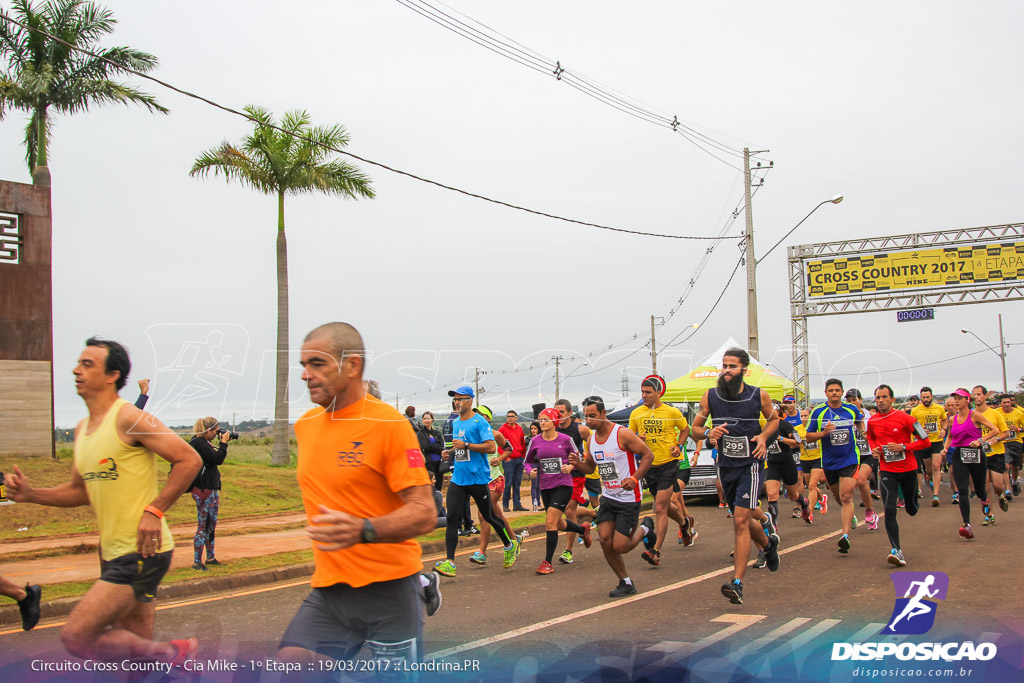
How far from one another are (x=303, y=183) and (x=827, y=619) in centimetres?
1998

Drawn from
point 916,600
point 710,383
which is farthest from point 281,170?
point 916,600

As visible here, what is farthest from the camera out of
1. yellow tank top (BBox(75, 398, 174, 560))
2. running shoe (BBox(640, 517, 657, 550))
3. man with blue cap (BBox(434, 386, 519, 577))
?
man with blue cap (BBox(434, 386, 519, 577))

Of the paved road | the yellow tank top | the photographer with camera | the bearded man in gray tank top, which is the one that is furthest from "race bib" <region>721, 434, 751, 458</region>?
the photographer with camera

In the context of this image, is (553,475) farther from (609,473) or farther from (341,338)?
(341,338)

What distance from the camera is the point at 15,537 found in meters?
13.6

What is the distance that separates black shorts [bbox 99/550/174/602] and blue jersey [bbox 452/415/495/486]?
5975 millimetres

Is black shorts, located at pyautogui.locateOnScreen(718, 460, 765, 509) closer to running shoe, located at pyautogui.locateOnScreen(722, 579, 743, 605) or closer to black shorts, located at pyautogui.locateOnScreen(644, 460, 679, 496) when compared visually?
running shoe, located at pyautogui.locateOnScreen(722, 579, 743, 605)

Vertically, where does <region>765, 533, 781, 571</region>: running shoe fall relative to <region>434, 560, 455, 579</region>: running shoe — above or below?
above

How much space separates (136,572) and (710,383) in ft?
65.3

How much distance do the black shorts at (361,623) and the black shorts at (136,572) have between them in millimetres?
1359

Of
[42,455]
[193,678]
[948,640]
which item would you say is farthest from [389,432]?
[42,455]

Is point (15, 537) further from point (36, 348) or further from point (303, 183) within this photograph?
point (303, 183)

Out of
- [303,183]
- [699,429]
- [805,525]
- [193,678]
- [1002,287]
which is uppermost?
[303,183]

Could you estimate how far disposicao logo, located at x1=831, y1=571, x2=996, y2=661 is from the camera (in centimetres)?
609
